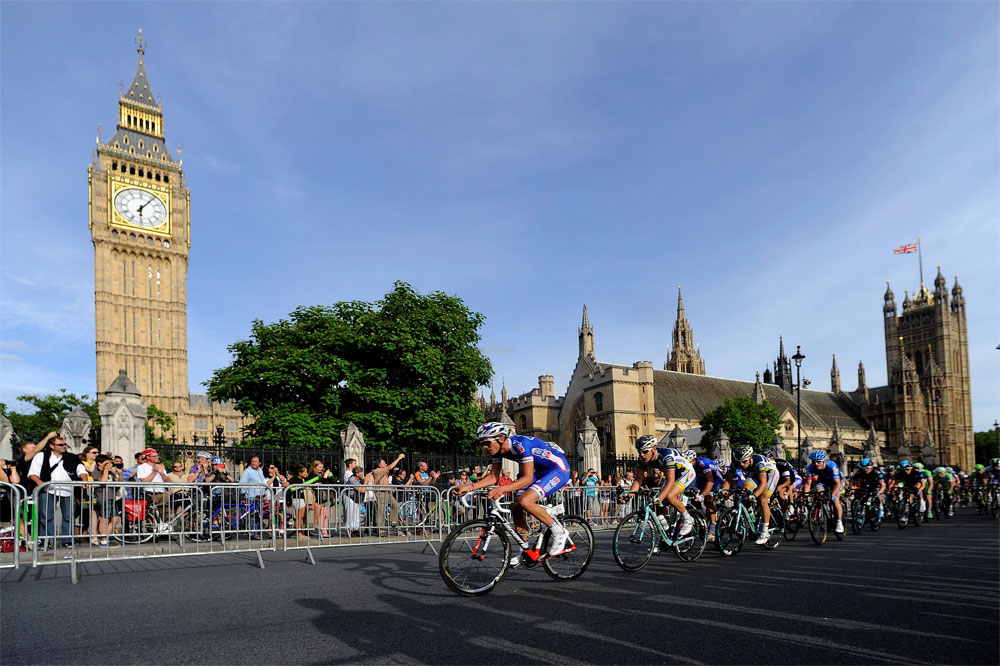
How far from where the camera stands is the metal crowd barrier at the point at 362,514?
12.9m

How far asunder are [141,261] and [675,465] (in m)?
88.8

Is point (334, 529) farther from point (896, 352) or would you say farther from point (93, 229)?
point (896, 352)

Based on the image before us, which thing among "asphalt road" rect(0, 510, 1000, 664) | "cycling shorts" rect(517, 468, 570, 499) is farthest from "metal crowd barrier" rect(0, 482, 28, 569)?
"cycling shorts" rect(517, 468, 570, 499)

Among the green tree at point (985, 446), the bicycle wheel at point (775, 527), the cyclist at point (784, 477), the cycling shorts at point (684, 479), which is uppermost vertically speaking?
the cycling shorts at point (684, 479)

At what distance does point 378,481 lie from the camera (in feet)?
52.3

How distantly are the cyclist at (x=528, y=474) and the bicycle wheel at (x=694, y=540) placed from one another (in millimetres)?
2939

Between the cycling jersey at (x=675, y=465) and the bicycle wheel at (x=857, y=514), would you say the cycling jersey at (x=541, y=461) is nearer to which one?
the cycling jersey at (x=675, y=465)

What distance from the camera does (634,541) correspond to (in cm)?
918

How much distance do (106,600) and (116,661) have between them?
272cm

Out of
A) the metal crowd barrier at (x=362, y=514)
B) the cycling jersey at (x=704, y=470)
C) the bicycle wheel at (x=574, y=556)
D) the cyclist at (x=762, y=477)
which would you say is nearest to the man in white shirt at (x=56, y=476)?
the metal crowd barrier at (x=362, y=514)

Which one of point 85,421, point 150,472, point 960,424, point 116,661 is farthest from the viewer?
point 960,424

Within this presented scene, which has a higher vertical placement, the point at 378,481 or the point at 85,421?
the point at 85,421

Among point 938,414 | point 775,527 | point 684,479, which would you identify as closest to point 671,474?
point 684,479

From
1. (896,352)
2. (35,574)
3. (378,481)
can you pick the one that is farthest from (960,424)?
(35,574)
